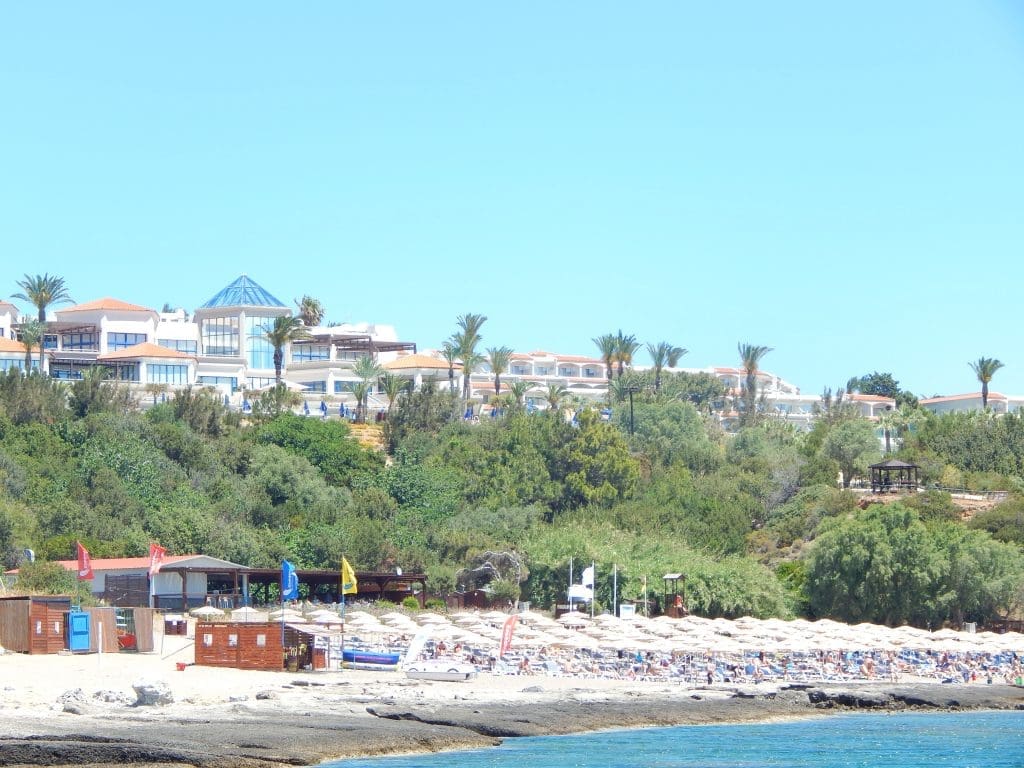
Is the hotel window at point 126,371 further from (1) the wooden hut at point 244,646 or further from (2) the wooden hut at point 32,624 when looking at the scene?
(1) the wooden hut at point 244,646

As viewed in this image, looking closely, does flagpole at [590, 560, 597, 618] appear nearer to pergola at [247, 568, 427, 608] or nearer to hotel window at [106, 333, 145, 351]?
pergola at [247, 568, 427, 608]

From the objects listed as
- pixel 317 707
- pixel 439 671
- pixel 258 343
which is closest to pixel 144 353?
pixel 258 343

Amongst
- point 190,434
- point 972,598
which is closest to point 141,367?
point 190,434

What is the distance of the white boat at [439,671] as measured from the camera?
145 ft

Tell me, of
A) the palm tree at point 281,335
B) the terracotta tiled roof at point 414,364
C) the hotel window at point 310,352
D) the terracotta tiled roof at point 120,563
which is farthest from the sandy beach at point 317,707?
the hotel window at point 310,352

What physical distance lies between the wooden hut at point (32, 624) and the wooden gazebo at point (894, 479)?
166ft

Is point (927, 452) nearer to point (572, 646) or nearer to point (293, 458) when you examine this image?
point (293, 458)

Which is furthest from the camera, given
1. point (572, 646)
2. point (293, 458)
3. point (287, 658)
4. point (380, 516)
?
point (293, 458)

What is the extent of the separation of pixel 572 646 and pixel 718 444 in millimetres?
52507

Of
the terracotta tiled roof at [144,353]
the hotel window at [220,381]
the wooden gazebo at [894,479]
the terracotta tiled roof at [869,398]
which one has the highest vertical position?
the terracotta tiled roof at [144,353]

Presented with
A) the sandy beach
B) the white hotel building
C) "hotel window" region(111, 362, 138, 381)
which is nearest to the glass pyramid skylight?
the white hotel building

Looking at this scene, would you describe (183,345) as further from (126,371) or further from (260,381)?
(126,371)

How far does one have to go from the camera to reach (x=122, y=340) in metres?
112

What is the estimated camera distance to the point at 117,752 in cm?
2877
